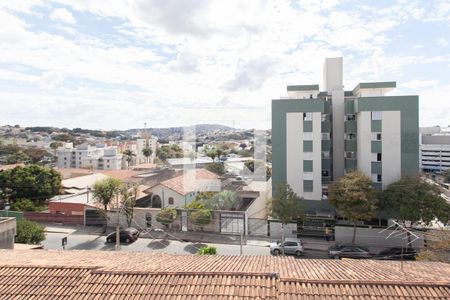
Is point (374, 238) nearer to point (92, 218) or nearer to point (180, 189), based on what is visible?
point (180, 189)

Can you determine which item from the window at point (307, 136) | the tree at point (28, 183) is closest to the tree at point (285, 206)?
the window at point (307, 136)

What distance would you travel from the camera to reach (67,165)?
2958 inches

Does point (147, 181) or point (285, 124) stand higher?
point (285, 124)

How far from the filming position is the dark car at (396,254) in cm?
2114

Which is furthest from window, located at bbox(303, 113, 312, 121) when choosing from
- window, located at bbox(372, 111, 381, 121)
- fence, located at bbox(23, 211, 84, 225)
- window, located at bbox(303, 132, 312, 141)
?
fence, located at bbox(23, 211, 84, 225)

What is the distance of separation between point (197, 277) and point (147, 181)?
32518mm

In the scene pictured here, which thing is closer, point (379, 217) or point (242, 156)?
point (379, 217)

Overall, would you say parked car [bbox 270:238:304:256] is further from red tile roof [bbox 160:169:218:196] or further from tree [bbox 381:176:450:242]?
red tile roof [bbox 160:169:218:196]

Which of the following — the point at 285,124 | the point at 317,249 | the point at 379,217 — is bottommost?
the point at 317,249

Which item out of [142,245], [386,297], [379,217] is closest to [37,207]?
[142,245]

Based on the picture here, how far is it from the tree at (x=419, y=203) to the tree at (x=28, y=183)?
30.0m

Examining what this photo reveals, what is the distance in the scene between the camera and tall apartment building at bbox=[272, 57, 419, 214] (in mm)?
24281

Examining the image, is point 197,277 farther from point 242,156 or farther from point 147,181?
point 242,156

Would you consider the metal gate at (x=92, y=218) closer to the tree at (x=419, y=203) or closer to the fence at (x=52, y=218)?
the fence at (x=52, y=218)
